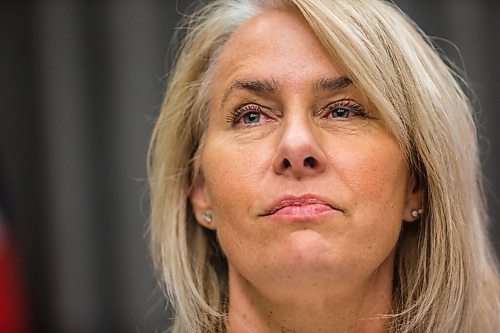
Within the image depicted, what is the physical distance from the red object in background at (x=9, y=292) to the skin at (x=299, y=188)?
233cm

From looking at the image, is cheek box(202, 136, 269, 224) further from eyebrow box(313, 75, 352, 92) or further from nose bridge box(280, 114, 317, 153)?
eyebrow box(313, 75, 352, 92)

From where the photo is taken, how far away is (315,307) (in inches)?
79.7

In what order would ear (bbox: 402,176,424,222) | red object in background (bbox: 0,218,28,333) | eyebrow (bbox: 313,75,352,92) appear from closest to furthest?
eyebrow (bbox: 313,75,352,92) < ear (bbox: 402,176,424,222) < red object in background (bbox: 0,218,28,333)

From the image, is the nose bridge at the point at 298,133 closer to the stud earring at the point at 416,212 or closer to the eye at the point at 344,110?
the eye at the point at 344,110

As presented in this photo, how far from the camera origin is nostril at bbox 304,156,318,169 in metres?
1.94

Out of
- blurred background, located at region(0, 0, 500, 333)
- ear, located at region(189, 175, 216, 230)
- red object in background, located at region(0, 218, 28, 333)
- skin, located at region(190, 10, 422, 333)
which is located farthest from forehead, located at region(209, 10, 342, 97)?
red object in background, located at region(0, 218, 28, 333)

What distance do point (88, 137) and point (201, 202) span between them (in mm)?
2349

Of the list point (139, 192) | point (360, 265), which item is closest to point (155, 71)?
point (139, 192)

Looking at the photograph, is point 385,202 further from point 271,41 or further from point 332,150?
point 271,41

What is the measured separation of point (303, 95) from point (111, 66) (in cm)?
265

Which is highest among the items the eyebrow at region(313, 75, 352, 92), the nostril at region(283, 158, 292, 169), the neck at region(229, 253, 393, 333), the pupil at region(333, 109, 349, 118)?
the eyebrow at region(313, 75, 352, 92)

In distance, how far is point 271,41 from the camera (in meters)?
2.11

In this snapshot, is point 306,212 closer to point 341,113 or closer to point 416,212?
point 341,113

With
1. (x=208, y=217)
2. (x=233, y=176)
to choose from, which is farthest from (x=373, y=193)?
(x=208, y=217)
